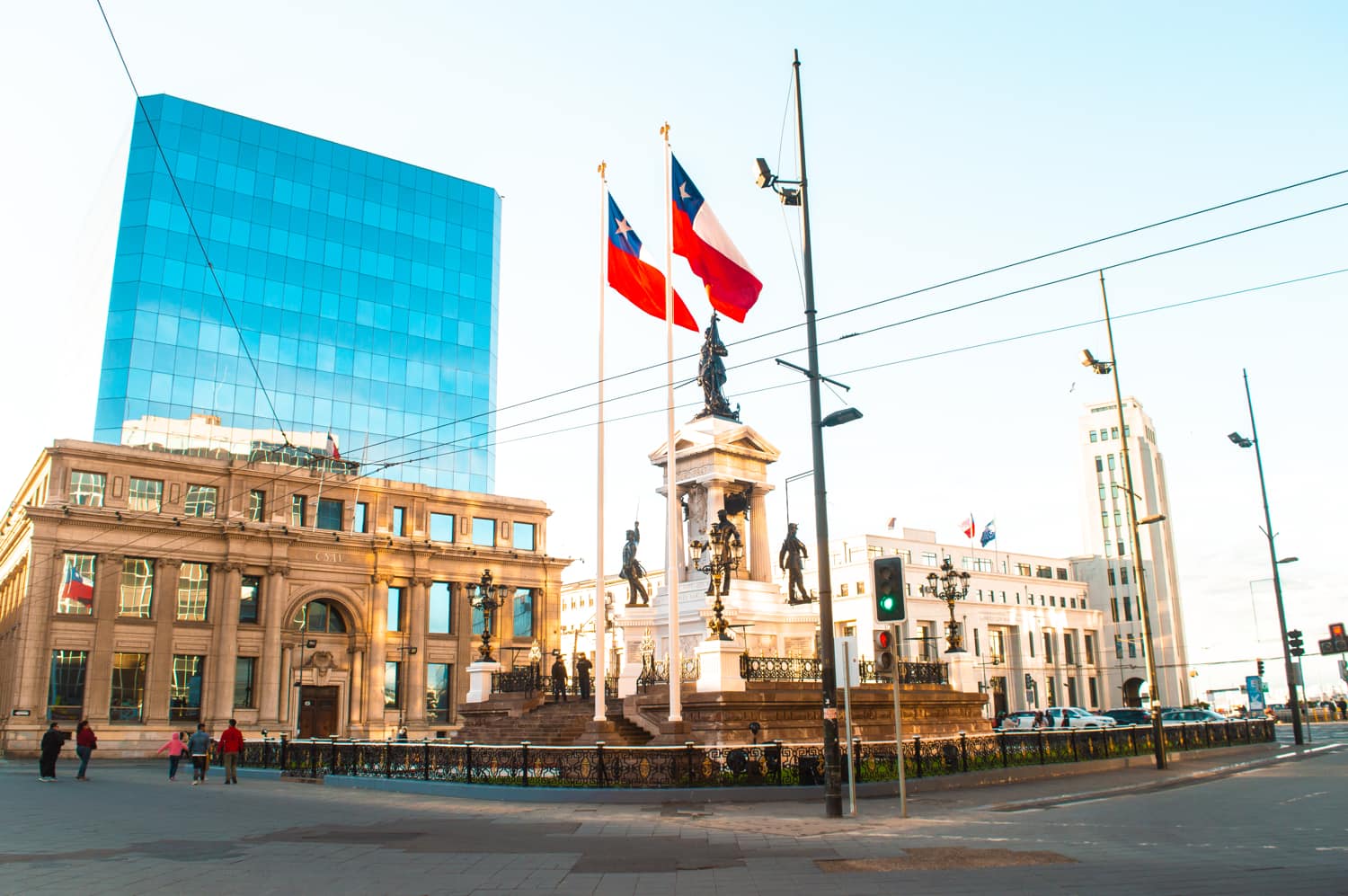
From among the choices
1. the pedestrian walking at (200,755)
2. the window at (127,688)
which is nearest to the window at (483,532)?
the window at (127,688)

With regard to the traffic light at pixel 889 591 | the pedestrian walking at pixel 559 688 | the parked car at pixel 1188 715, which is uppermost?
the traffic light at pixel 889 591

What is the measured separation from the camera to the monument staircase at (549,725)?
27812mm

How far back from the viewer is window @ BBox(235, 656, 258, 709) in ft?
194

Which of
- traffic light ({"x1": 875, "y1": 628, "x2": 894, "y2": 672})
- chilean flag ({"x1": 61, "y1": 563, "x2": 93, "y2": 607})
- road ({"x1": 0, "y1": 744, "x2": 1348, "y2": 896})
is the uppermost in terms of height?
chilean flag ({"x1": 61, "y1": 563, "x2": 93, "y2": 607})

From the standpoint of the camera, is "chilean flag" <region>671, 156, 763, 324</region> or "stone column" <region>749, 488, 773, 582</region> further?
"stone column" <region>749, 488, 773, 582</region>

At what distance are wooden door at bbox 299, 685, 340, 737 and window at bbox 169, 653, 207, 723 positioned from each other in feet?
19.6

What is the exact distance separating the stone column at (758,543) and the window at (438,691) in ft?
128

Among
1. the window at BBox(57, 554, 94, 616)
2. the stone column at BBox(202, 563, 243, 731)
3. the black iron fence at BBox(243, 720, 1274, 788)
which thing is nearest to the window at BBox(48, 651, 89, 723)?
the window at BBox(57, 554, 94, 616)

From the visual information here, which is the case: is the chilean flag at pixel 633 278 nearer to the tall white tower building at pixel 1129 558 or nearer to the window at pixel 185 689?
the window at pixel 185 689

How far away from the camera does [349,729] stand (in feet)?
206

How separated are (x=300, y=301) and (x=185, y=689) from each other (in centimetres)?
2731

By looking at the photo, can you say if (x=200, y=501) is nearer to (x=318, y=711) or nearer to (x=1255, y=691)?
(x=318, y=711)

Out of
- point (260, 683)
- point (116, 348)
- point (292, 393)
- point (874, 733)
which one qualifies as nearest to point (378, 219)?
point (292, 393)

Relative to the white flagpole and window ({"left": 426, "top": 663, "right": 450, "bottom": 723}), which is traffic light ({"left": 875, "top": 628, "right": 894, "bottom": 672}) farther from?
window ({"left": 426, "top": 663, "right": 450, "bottom": 723})
